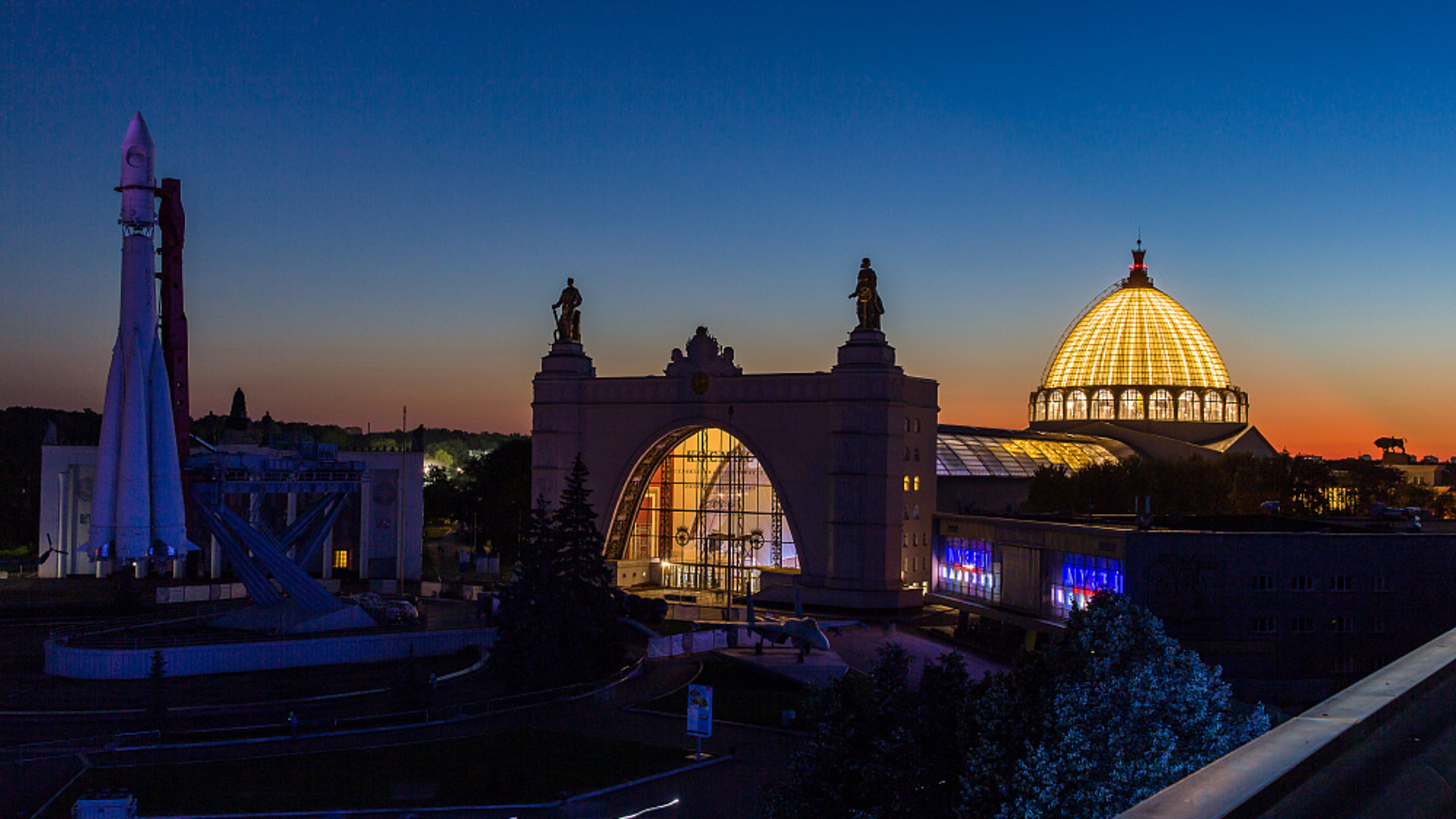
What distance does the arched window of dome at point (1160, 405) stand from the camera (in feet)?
388

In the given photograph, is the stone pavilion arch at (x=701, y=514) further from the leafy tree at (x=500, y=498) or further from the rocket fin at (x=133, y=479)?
the rocket fin at (x=133, y=479)

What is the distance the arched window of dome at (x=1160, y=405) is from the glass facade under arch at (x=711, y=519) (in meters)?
60.7

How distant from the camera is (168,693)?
129ft

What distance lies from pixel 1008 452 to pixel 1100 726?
7538 centimetres

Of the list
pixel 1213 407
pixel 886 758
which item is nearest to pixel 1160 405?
pixel 1213 407

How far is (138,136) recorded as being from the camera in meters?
46.2

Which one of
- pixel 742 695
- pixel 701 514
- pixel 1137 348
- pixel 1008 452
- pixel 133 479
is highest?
pixel 1137 348

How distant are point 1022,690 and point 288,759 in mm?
18232

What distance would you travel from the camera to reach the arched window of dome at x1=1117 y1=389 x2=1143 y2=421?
118625 millimetres

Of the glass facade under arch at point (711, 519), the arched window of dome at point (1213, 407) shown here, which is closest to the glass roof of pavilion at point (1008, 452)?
the glass facade under arch at point (711, 519)

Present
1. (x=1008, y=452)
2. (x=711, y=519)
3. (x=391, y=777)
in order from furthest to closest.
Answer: (x=1008, y=452) → (x=711, y=519) → (x=391, y=777)

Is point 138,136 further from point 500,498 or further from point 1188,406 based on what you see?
point 1188,406

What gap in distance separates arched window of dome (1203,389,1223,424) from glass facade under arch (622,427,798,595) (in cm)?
6387

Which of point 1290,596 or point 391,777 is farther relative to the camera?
point 1290,596
